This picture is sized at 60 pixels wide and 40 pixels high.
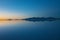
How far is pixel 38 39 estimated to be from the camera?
607 centimetres

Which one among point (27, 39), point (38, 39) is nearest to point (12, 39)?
point (27, 39)

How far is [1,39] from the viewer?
615cm

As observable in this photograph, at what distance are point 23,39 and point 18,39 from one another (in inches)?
9.4

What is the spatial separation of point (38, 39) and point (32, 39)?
0.28 m

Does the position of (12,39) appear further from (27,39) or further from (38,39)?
(38,39)

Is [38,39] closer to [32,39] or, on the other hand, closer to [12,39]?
[32,39]

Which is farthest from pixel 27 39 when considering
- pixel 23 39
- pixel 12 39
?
pixel 12 39

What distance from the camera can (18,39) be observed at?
6.14 meters

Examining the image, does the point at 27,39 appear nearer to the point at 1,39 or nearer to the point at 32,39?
the point at 32,39

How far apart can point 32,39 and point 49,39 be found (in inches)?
31.2

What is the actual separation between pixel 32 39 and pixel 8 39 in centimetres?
114

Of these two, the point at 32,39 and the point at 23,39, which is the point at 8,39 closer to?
the point at 23,39

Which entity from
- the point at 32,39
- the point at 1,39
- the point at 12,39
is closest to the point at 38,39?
the point at 32,39

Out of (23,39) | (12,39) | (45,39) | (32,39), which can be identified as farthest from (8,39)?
(45,39)
